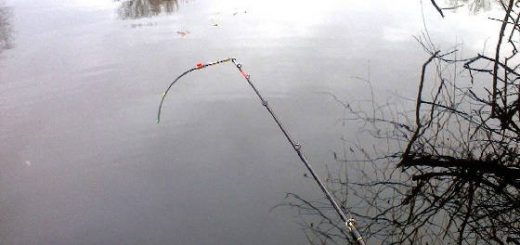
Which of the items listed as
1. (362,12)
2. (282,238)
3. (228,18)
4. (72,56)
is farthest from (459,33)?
(72,56)

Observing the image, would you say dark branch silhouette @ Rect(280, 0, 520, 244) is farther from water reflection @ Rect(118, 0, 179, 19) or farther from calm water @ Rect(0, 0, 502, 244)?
water reflection @ Rect(118, 0, 179, 19)

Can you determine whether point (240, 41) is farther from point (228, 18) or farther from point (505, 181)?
point (505, 181)

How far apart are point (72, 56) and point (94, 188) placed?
509cm

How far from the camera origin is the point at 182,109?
796 centimetres

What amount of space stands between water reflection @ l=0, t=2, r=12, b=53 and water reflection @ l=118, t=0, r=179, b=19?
118 inches

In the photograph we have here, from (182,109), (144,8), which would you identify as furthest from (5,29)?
(182,109)

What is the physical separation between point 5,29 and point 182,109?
6.95m

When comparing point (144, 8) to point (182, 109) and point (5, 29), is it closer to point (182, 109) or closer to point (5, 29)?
point (5, 29)

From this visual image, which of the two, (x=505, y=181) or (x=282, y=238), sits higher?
(x=505, y=181)

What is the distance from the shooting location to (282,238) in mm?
5320

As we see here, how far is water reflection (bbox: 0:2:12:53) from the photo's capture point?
10931 millimetres

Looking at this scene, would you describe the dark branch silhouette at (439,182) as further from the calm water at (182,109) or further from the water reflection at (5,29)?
the water reflection at (5,29)

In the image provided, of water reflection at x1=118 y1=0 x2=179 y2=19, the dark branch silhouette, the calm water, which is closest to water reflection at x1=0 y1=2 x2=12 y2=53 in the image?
the calm water

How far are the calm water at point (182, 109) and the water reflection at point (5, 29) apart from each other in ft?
0.23
